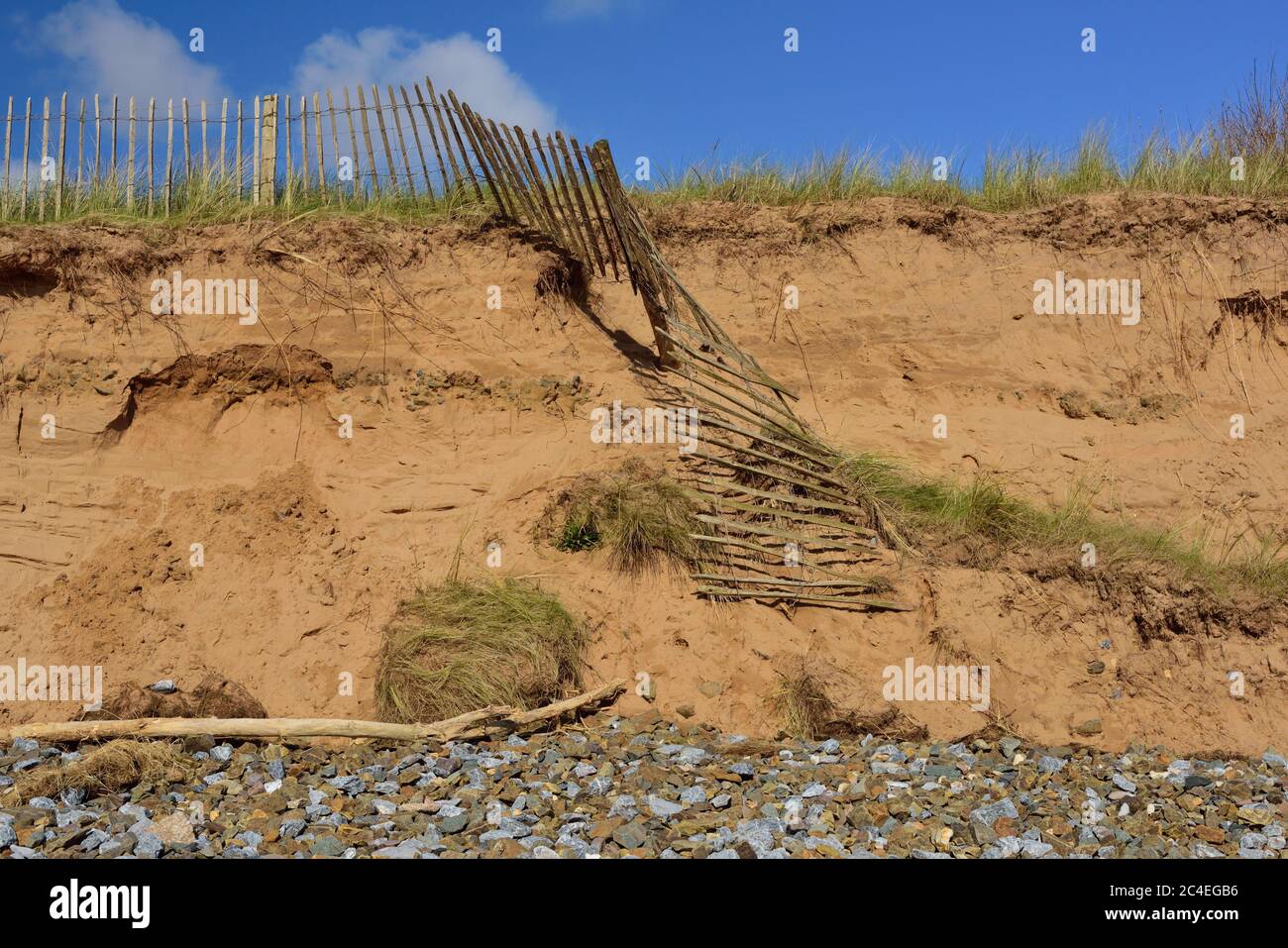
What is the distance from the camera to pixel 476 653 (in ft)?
18.6

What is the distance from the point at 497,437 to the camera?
24.2ft

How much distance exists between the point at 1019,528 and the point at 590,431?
304cm

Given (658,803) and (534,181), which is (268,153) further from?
(658,803)

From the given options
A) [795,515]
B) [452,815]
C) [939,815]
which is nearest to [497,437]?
[795,515]

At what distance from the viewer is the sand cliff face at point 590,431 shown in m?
6.18

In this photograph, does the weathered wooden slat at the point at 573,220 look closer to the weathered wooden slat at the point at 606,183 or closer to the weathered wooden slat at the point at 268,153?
the weathered wooden slat at the point at 606,183

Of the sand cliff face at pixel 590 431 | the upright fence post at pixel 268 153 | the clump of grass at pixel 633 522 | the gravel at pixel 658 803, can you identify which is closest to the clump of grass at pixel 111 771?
the gravel at pixel 658 803

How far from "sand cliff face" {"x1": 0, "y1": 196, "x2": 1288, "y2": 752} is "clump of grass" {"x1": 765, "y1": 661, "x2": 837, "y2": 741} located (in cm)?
10

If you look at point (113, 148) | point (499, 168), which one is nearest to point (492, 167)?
point (499, 168)

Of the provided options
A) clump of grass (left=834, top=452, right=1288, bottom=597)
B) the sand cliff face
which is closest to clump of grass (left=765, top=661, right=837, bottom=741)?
Result: the sand cliff face

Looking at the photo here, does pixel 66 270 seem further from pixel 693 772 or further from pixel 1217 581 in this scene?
pixel 1217 581

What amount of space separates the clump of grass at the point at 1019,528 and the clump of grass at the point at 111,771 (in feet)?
14.5

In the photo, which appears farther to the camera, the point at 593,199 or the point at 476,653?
the point at 593,199

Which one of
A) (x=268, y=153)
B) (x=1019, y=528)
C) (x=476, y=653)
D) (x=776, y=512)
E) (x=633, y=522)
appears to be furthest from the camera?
(x=268, y=153)
